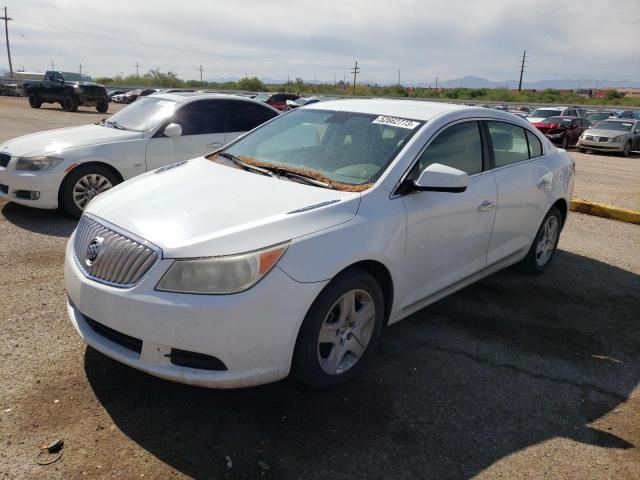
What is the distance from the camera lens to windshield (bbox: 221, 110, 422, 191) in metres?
3.52

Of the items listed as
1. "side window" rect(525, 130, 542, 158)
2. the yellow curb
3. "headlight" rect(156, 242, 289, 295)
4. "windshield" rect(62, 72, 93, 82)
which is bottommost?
the yellow curb

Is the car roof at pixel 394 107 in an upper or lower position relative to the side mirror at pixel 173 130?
upper

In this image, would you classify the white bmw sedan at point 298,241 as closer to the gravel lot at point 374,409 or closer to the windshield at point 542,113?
the gravel lot at point 374,409

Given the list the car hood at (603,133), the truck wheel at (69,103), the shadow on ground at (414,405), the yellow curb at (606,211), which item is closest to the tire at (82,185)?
the shadow on ground at (414,405)

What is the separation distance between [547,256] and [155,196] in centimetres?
401

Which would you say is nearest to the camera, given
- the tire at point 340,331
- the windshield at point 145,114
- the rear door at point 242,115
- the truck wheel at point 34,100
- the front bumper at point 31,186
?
the tire at point 340,331

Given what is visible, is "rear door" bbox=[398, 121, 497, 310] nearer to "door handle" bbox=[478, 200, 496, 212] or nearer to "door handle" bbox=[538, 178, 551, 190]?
"door handle" bbox=[478, 200, 496, 212]

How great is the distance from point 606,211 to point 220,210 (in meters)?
6.97

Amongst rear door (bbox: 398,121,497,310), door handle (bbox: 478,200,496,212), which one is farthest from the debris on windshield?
door handle (bbox: 478,200,496,212)

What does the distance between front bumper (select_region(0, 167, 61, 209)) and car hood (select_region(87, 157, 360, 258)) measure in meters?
3.06

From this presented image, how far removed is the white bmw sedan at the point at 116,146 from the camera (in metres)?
6.25

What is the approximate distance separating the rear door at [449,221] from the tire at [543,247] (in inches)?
45.1

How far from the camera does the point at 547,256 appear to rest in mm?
5457

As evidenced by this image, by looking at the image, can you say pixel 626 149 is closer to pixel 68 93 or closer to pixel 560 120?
pixel 560 120
